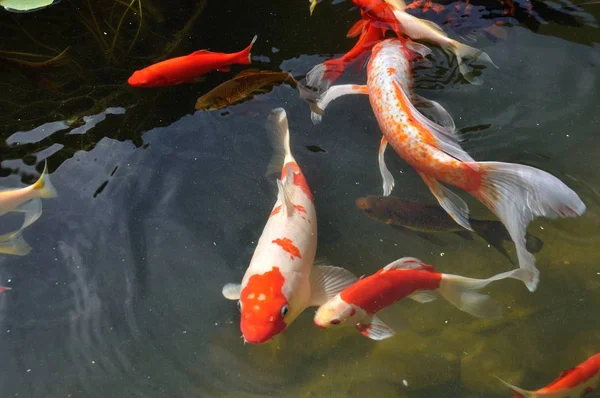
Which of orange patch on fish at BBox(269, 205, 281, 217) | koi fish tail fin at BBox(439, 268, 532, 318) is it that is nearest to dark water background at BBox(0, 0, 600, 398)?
koi fish tail fin at BBox(439, 268, 532, 318)

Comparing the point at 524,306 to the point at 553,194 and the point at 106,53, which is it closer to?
the point at 553,194

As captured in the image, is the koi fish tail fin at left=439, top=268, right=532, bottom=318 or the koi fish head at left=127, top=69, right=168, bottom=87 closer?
the koi fish tail fin at left=439, top=268, right=532, bottom=318

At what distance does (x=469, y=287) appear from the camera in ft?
9.16

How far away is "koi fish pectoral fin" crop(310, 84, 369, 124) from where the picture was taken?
371 cm

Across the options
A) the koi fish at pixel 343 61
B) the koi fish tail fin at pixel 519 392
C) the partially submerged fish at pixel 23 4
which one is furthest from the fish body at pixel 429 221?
the partially submerged fish at pixel 23 4

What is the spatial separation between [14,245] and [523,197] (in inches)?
114

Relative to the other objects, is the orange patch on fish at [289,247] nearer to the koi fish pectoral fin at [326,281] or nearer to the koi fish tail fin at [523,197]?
the koi fish pectoral fin at [326,281]

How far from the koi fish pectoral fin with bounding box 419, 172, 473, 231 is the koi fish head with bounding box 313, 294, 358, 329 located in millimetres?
885

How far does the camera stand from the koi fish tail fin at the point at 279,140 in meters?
3.37

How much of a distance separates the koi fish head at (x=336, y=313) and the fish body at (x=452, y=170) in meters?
0.89

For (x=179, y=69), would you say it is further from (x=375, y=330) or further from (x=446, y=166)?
(x=375, y=330)

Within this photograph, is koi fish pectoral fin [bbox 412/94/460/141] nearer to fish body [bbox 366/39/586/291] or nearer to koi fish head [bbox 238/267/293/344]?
fish body [bbox 366/39/586/291]

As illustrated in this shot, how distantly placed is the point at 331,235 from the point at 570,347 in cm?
146

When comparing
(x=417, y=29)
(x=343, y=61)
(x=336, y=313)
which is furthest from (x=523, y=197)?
(x=343, y=61)
